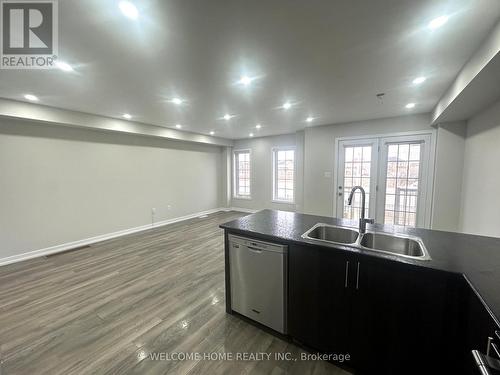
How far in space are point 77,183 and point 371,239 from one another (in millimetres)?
4972

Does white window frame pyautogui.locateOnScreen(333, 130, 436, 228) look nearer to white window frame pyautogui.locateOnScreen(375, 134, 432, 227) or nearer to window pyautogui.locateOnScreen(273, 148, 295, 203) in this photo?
white window frame pyautogui.locateOnScreen(375, 134, 432, 227)

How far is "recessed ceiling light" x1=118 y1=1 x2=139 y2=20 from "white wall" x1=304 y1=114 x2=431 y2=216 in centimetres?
443

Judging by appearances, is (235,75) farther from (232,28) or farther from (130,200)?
(130,200)

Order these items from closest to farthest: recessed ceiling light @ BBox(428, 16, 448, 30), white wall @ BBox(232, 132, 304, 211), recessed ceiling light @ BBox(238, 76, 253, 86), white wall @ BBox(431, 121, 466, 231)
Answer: recessed ceiling light @ BBox(428, 16, 448, 30), recessed ceiling light @ BBox(238, 76, 253, 86), white wall @ BBox(431, 121, 466, 231), white wall @ BBox(232, 132, 304, 211)

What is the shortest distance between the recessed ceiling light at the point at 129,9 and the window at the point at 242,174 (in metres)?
5.73

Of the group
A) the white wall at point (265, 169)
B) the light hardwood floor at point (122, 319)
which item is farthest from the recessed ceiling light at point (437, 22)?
the white wall at point (265, 169)

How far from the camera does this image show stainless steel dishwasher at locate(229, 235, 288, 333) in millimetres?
1796

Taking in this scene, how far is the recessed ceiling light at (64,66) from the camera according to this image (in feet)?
6.90

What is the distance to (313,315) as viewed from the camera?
1.66 m

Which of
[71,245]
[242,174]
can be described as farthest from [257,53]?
[242,174]

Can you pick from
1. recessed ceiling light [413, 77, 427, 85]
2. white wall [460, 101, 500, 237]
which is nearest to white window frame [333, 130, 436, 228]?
white wall [460, 101, 500, 237]

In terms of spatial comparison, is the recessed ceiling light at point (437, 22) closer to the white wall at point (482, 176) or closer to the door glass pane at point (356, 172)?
the white wall at point (482, 176)

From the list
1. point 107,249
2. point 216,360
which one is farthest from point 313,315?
point 107,249

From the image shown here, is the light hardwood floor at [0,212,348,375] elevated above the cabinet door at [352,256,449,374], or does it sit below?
below
